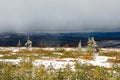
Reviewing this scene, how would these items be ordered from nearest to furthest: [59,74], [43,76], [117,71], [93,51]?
[43,76], [59,74], [117,71], [93,51]

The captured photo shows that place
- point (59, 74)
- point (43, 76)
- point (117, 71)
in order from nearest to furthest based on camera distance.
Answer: point (43, 76) < point (59, 74) < point (117, 71)

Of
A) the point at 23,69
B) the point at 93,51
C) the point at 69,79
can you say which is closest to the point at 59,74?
the point at 69,79

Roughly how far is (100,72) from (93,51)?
37.7m

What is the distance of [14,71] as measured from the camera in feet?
83.9

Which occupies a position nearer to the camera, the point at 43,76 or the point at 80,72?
the point at 43,76

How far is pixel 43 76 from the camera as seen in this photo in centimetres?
2383

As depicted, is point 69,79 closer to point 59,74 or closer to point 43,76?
point 59,74

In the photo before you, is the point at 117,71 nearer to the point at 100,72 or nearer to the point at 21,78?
the point at 100,72

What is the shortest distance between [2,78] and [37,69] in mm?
2779

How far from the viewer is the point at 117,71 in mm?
27609

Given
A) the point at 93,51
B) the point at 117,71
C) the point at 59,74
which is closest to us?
the point at 59,74

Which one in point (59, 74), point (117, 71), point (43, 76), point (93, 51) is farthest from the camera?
point (93, 51)

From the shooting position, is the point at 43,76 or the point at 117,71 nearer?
the point at 43,76

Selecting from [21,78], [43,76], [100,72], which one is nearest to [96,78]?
[100,72]
